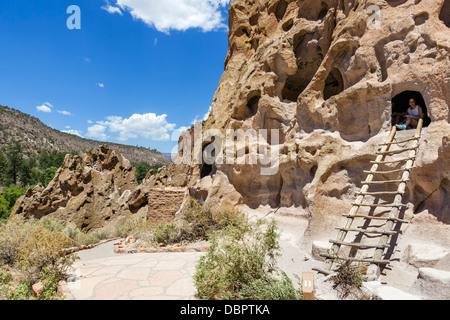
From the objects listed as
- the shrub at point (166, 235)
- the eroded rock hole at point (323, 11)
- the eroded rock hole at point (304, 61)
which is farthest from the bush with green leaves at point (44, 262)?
the eroded rock hole at point (323, 11)

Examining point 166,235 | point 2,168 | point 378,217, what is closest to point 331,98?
point 378,217

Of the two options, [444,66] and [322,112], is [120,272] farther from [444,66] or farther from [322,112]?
[444,66]

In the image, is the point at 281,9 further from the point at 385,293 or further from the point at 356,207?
the point at 385,293

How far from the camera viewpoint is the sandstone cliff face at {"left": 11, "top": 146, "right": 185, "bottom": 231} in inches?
475

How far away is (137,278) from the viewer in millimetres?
4543

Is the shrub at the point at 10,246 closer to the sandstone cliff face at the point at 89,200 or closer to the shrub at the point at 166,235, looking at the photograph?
the shrub at the point at 166,235

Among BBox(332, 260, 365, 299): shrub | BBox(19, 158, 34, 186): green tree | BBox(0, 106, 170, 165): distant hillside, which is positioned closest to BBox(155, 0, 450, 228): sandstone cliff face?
BBox(332, 260, 365, 299): shrub

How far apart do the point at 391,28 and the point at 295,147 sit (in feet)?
11.2

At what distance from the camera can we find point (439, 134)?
4.93 m

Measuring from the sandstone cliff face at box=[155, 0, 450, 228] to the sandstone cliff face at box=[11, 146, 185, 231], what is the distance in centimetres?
197

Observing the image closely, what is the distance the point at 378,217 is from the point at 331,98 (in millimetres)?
3232

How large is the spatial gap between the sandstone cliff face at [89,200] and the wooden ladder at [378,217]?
8.20 meters

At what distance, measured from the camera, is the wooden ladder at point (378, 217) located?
4.24 meters
